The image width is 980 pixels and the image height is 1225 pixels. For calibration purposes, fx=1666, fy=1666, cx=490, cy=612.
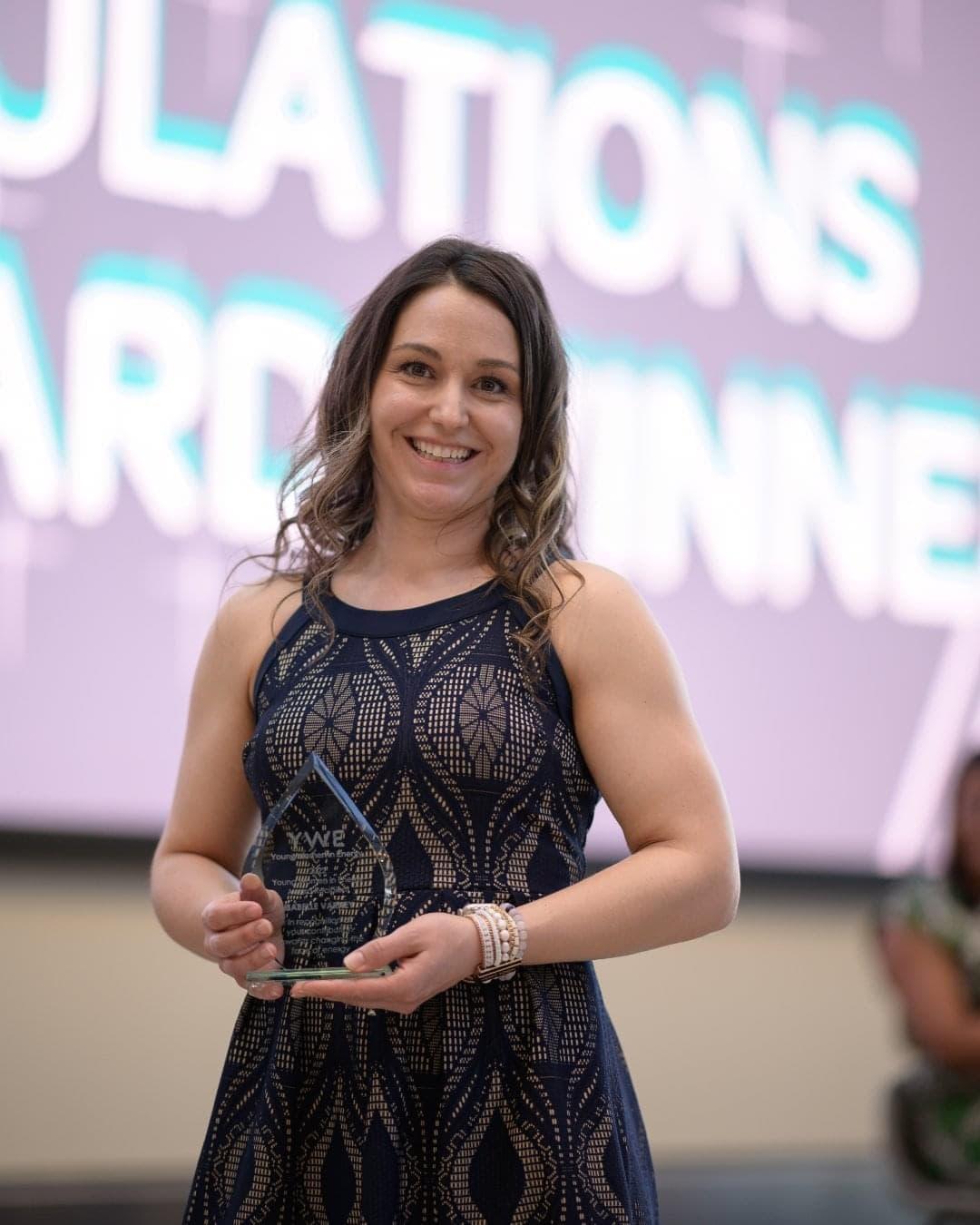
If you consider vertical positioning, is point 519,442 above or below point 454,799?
above

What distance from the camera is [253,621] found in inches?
62.0

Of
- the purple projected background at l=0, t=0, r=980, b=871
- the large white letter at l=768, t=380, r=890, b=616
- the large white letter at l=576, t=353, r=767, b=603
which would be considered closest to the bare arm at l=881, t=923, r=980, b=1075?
the purple projected background at l=0, t=0, r=980, b=871

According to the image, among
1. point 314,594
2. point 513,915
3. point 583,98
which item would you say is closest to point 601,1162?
point 513,915

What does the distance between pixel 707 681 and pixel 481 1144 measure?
2774 mm

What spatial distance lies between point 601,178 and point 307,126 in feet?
2.41

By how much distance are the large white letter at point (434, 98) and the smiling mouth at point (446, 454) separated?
2.30 meters

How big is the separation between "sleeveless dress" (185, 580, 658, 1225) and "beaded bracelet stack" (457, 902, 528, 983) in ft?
0.19

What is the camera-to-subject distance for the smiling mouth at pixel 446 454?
1.48 meters

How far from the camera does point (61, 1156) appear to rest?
346 cm

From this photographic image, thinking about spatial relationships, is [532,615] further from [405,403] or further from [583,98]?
[583,98]

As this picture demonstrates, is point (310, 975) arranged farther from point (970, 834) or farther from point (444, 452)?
point (970, 834)

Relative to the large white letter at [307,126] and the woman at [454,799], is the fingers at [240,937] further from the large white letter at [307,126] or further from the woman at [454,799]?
the large white letter at [307,126]

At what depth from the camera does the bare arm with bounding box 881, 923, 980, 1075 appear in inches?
106

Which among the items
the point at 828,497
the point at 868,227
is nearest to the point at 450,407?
the point at 828,497
